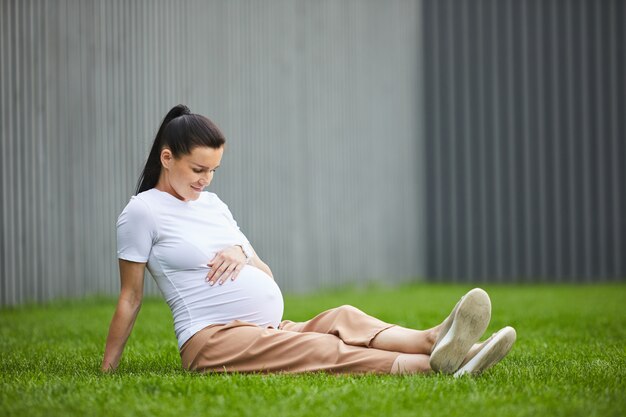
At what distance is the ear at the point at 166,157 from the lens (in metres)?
3.17

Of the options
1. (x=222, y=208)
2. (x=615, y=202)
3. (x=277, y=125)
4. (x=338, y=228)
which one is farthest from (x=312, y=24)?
(x=222, y=208)

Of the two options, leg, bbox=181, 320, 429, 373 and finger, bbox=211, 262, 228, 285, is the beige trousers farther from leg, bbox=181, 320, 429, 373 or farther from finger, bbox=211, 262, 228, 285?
finger, bbox=211, 262, 228, 285

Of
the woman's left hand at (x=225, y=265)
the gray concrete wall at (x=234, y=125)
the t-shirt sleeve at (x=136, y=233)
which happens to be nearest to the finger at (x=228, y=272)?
the woman's left hand at (x=225, y=265)

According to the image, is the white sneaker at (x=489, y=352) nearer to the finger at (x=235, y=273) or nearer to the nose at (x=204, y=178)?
the finger at (x=235, y=273)

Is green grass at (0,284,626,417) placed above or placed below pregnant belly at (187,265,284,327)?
below

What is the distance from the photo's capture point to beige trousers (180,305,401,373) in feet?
9.86

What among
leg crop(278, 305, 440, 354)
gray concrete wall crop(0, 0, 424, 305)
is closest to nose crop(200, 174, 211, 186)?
leg crop(278, 305, 440, 354)

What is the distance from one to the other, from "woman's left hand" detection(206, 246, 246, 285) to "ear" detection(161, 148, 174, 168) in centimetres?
38

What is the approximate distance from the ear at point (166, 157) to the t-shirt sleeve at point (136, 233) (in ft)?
0.59

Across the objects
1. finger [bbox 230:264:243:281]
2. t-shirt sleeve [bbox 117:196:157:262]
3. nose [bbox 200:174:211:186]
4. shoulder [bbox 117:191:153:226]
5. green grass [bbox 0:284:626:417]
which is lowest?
green grass [bbox 0:284:626:417]

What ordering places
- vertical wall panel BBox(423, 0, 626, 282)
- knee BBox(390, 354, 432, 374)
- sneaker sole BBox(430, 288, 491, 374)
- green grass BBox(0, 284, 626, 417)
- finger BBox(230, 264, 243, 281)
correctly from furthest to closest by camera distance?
vertical wall panel BBox(423, 0, 626, 282)
finger BBox(230, 264, 243, 281)
knee BBox(390, 354, 432, 374)
sneaker sole BBox(430, 288, 491, 374)
green grass BBox(0, 284, 626, 417)

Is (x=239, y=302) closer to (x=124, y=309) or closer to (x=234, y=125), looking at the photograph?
(x=124, y=309)

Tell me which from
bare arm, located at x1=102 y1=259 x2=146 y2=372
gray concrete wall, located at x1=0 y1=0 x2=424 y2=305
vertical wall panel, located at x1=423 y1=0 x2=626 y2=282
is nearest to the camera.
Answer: bare arm, located at x1=102 y1=259 x2=146 y2=372

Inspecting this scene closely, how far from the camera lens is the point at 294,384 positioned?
2783 mm
